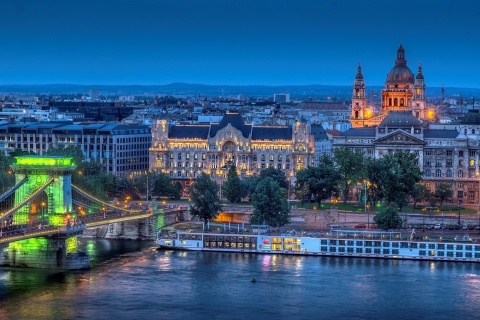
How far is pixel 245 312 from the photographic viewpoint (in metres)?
57.7

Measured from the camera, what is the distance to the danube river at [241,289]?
5756cm

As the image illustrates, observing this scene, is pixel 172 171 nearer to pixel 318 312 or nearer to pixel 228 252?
pixel 228 252

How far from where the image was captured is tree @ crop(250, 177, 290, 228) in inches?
3179

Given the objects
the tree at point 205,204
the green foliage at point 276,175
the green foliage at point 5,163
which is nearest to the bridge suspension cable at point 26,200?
the tree at point 205,204

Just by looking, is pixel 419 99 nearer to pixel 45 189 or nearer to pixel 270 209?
pixel 270 209

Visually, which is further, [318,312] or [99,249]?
[99,249]

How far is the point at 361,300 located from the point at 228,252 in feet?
54.7

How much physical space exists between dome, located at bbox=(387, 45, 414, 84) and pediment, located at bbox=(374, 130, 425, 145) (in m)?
27.7

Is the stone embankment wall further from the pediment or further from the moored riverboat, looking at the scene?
the pediment

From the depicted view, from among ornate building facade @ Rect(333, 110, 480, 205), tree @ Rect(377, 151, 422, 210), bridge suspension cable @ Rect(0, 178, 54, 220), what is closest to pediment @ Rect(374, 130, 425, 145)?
ornate building facade @ Rect(333, 110, 480, 205)

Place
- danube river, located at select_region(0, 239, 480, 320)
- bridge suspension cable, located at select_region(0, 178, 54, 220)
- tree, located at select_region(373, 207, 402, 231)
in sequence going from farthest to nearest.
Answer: tree, located at select_region(373, 207, 402, 231), bridge suspension cable, located at select_region(0, 178, 54, 220), danube river, located at select_region(0, 239, 480, 320)

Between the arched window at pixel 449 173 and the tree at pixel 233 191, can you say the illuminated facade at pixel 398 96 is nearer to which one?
the arched window at pixel 449 173

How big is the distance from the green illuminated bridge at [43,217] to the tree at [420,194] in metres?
25.5

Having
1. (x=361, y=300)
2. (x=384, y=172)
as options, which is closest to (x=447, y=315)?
(x=361, y=300)
